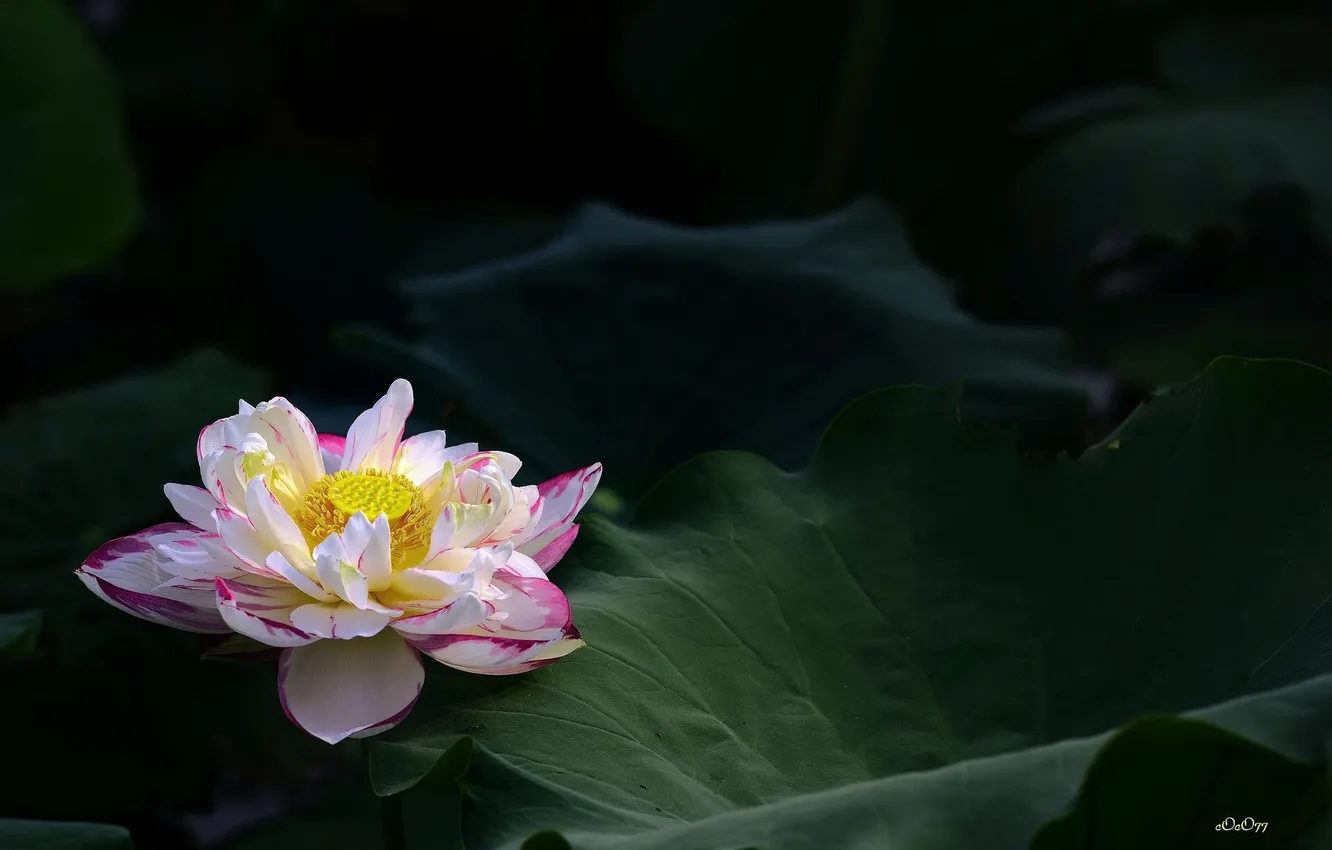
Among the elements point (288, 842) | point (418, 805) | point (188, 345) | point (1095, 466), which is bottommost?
point (288, 842)

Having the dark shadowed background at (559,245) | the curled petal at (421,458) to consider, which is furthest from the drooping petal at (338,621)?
the dark shadowed background at (559,245)

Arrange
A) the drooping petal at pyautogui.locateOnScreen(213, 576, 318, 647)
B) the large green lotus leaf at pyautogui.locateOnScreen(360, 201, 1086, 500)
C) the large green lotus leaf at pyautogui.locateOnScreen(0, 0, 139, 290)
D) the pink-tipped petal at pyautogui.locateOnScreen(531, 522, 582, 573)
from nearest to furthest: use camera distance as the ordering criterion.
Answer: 1. the drooping petal at pyautogui.locateOnScreen(213, 576, 318, 647)
2. the pink-tipped petal at pyautogui.locateOnScreen(531, 522, 582, 573)
3. the large green lotus leaf at pyautogui.locateOnScreen(360, 201, 1086, 500)
4. the large green lotus leaf at pyautogui.locateOnScreen(0, 0, 139, 290)

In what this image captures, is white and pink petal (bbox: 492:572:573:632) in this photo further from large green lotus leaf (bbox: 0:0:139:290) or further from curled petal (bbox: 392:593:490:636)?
large green lotus leaf (bbox: 0:0:139:290)

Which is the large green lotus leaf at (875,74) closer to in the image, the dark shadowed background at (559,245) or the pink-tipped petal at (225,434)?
the dark shadowed background at (559,245)

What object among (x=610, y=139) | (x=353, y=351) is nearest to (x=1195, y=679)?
(x=353, y=351)

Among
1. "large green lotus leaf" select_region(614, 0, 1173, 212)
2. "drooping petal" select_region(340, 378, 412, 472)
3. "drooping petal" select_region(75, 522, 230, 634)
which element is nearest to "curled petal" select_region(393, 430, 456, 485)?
"drooping petal" select_region(340, 378, 412, 472)

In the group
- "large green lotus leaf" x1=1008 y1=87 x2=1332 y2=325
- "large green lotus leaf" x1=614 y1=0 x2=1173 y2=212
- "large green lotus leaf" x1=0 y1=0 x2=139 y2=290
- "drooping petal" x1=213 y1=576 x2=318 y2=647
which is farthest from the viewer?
"large green lotus leaf" x1=614 y1=0 x2=1173 y2=212

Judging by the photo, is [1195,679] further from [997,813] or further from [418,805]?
[418,805]
